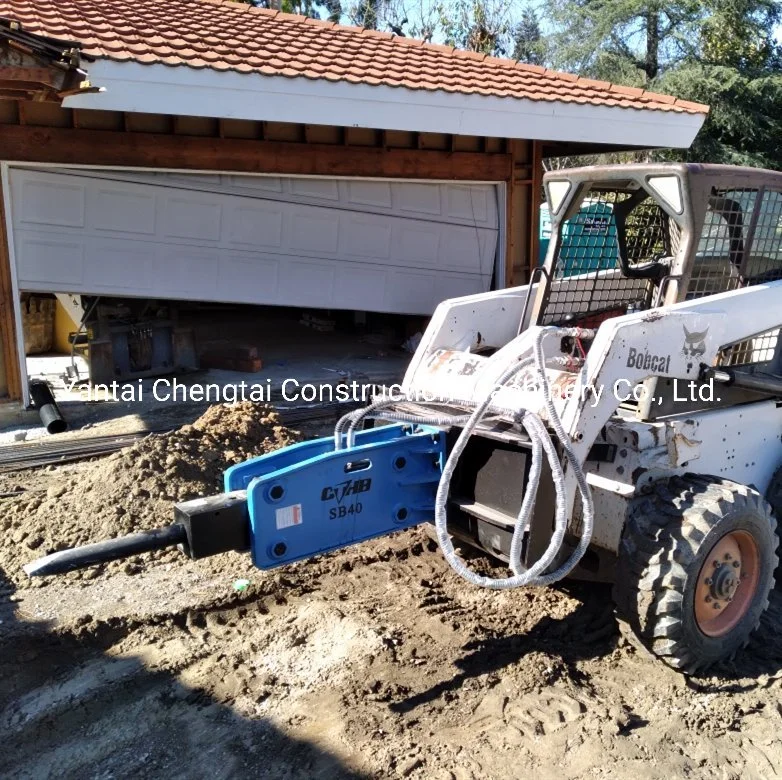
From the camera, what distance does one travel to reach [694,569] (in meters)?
3.66

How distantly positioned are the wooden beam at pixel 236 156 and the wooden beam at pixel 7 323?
2.35 ft

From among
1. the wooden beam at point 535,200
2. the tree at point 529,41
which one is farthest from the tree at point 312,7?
the wooden beam at point 535,200

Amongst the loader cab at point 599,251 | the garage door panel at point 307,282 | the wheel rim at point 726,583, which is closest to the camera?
the wheel rim at point 726,583

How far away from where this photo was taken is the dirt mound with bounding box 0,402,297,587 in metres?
5.27

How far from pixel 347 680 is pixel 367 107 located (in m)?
6.79

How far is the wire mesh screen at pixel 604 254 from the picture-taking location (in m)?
4.93

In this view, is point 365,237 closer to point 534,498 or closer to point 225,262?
point 225,262

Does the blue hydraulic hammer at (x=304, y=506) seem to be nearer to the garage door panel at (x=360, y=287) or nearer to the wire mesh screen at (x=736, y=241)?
the wire mesh screen at (x=736, y=241)

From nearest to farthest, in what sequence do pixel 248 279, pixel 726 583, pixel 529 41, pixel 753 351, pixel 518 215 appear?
1. pixel 726 583
2. pixel 753 351
3. pixel 248 279
4. pixel 518 215
5. pixel 529 41

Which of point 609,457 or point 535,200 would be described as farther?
point 535,200

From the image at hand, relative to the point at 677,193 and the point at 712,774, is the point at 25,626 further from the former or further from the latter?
the point at 677,193

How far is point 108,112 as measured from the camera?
8570mm

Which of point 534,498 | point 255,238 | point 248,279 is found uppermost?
point 255,238

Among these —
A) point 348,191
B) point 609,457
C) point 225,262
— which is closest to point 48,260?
point 225,262
